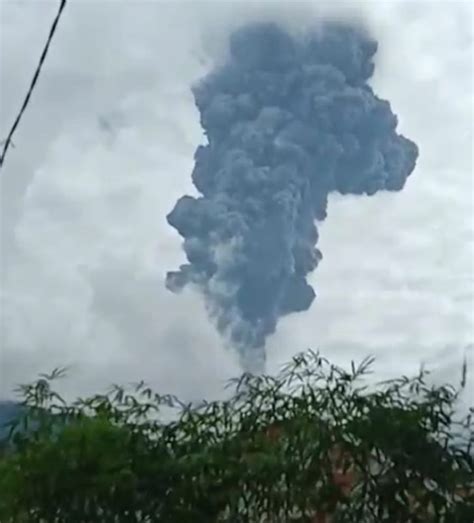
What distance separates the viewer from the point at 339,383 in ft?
14.6

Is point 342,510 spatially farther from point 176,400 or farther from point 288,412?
point 176,400

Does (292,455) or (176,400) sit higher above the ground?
(176,400)

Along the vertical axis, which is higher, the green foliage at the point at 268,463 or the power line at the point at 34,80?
the power line at the point at 34,80

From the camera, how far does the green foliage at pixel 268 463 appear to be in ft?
14.3

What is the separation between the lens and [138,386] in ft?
15.3

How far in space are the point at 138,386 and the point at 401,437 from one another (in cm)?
109

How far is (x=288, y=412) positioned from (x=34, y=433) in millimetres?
1018

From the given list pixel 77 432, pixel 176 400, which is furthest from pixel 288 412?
pixel 77 432

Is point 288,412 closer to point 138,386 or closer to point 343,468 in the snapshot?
point 343,468

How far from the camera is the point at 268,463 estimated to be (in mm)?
4320

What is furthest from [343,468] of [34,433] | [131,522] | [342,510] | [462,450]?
[34,433]

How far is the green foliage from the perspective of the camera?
14.3 ft

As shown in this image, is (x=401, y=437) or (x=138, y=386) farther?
(x=138, y=386)

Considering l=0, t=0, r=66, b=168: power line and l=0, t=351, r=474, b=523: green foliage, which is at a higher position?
l=0, t=0, r=66, b=168: power line
